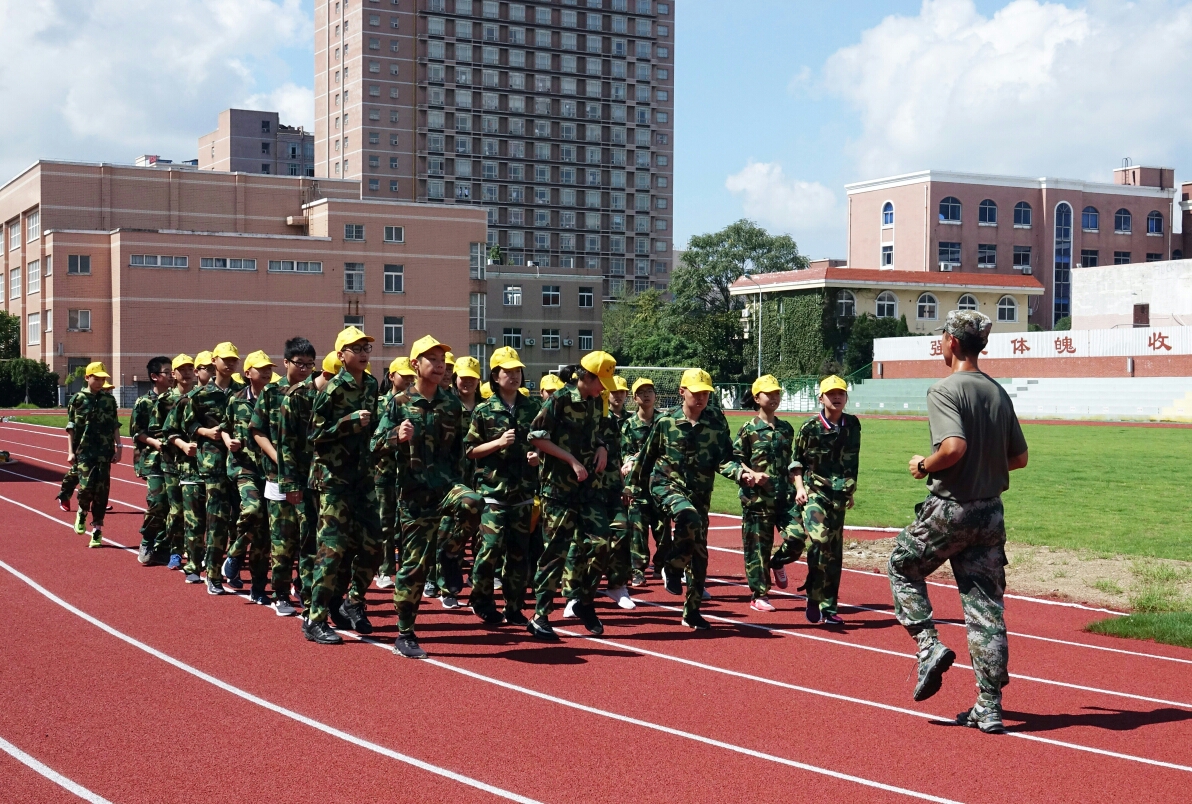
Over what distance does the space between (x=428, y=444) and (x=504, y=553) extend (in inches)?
51.0

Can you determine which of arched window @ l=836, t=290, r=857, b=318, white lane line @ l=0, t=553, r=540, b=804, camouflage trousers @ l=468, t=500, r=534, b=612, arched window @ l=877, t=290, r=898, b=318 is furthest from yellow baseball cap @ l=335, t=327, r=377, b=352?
arched window @ l=877, t=290, r=898, b=318

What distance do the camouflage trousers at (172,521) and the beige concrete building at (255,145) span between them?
129 meters

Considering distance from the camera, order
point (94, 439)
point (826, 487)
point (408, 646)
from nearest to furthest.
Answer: point (408, 646) → point (826, 487) → point (94, 439)

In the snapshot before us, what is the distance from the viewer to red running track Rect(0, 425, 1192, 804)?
592 cm

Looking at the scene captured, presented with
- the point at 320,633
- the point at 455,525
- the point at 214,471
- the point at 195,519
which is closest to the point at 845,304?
the point at 195,519

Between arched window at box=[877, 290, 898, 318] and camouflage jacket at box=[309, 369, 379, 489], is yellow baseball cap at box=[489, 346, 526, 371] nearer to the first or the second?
camouflage jacket at box=[309, 369, 379, 489]

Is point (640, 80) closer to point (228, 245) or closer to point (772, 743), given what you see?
point (228, 245)

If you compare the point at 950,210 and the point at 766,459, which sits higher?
the point at 950,210

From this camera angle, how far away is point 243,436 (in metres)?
10.3

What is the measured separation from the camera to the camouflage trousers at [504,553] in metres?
9.23

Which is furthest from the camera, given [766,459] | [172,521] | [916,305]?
[916,305]

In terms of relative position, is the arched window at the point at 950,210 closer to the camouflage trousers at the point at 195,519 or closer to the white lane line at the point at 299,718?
the camouflage trousers at the point at 195,519

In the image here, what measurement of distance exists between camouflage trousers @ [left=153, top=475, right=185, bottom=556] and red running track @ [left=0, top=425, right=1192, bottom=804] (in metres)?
1.52

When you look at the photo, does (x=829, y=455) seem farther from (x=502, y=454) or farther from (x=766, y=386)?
(x=502, y=454)
